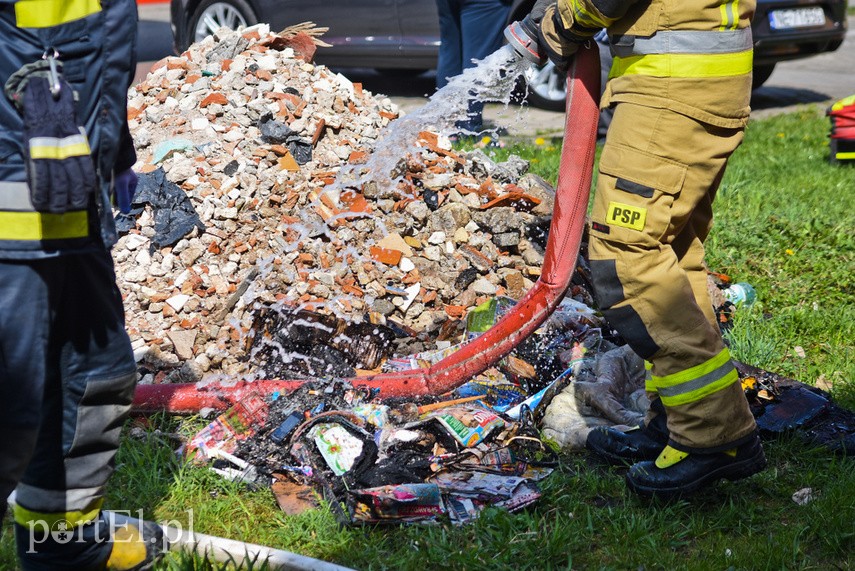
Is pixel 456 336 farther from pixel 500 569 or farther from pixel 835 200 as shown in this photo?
pixel 835 200

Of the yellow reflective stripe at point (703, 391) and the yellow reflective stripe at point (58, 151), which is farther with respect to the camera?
the yellow reflective stripe at point (703, 391)

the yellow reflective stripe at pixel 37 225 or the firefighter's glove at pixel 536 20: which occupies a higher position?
the firefighter's glove at pixel 536 20

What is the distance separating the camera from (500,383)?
3.79 m

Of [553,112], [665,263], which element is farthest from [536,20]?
[553,112]

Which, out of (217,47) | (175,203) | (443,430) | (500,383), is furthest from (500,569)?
(217,47)

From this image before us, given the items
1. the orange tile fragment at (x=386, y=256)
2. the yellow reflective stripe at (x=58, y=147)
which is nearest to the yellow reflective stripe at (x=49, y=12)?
the yellow reflective stripe at (x=58, y=147)

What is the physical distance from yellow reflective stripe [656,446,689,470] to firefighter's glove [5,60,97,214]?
194 cm

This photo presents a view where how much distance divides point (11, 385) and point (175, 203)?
96.0 inches

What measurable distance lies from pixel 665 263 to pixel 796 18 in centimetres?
682

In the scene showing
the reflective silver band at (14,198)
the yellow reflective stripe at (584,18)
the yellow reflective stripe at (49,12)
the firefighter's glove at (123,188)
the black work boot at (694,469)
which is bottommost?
the black work boot at (694,469)

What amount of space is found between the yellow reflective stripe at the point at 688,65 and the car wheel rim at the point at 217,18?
6.58 m

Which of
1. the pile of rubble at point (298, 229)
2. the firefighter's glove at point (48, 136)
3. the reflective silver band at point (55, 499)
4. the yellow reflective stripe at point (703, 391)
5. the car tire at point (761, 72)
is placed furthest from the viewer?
the car tire at point (761, 72)

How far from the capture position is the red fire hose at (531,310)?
10.6 ft

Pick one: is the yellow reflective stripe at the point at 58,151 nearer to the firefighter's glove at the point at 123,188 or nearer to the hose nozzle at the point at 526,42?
the firefighter's glove at the point at 123,188
